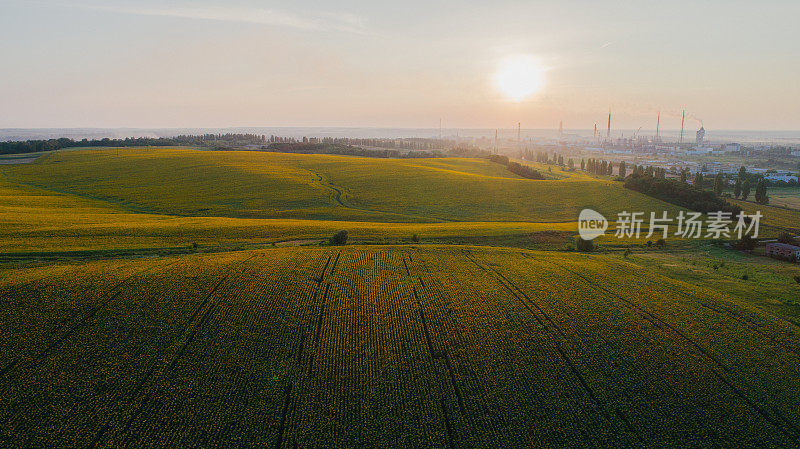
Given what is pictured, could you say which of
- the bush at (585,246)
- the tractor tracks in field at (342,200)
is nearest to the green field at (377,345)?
the bush at (585,246)

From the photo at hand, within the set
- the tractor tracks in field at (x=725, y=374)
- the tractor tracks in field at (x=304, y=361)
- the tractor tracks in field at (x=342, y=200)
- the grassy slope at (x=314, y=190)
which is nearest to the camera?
the tractor tracks in field at (x=304, y=361)

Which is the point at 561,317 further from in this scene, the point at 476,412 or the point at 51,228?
the point at 51,228

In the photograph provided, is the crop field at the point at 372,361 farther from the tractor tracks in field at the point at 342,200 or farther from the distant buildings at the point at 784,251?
the tractor tracks in field at the point at 342,200

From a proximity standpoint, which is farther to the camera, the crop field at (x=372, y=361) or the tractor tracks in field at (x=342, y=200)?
the tractor tracks in field at (x=342, y=200)

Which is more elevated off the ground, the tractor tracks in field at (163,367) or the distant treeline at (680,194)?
the distant treeline at (680,194)

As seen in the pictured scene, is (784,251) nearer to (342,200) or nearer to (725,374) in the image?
(725,374)

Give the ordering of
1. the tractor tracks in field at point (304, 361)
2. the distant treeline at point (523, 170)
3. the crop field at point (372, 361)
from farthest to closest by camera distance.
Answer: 1. the distant treeline at point (523, 170)
2. the crop field at point (372, 361)
3. the tractor tracks in field at point (304, 361)
